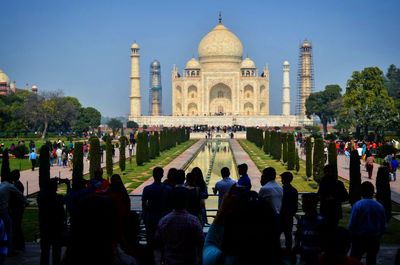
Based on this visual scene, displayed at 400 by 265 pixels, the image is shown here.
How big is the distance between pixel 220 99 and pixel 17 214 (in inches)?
2029

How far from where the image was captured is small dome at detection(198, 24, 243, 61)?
188 feet

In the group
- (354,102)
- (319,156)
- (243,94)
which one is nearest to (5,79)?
(243,94)

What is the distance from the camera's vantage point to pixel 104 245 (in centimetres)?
238

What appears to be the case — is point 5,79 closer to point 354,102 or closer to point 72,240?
point 354,102

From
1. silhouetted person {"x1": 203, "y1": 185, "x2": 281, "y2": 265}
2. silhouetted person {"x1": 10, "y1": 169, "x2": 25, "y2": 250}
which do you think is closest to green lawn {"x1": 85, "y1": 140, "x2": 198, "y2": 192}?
silhouetted person {"x1": 10, "y1": 169, "x2": 25, "y2": 250}

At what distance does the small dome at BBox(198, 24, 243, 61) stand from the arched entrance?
262 cm

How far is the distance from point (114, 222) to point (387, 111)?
28.3 meters

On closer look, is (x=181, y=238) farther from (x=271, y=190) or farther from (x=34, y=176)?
(x=34, y=176)

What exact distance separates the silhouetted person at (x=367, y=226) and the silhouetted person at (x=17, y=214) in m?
3.07

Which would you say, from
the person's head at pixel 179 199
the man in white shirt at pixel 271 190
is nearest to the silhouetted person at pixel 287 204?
the man in white shirt at pixel 271 190

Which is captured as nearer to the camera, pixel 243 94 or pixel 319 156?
pixel 319 156

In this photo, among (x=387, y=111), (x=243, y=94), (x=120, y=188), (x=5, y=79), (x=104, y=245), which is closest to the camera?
(x=104, y=245)

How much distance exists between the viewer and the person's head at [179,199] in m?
3.64


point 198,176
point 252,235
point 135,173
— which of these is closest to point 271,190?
point 198,176
